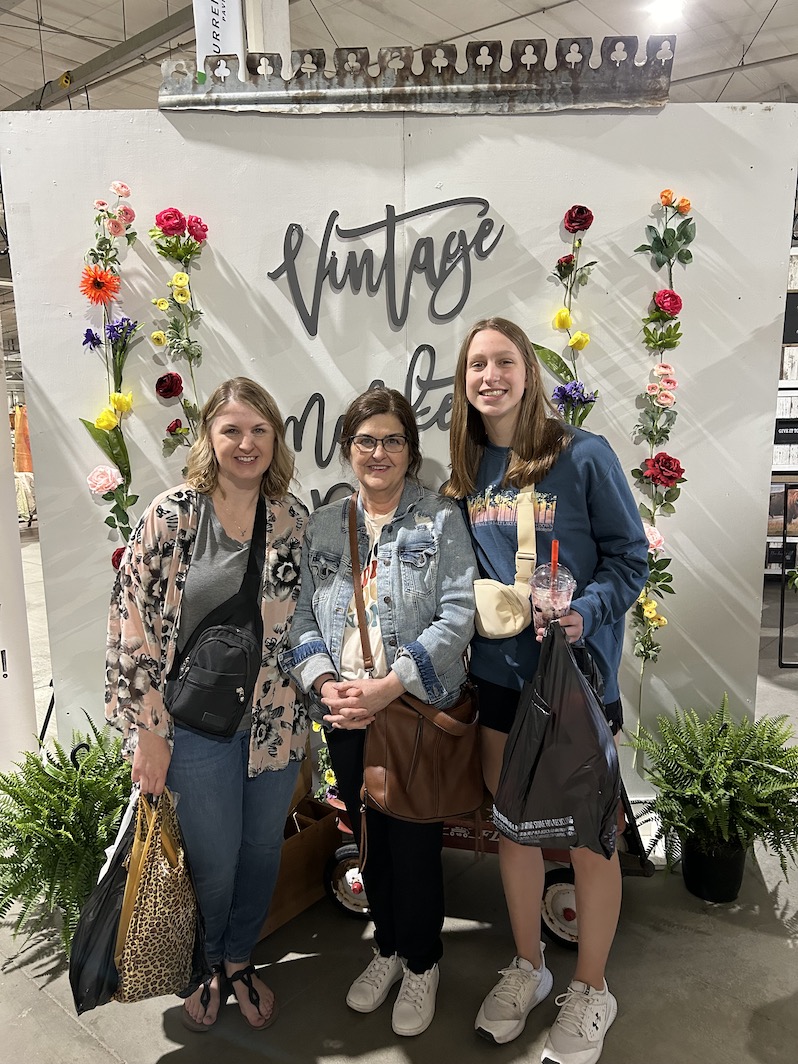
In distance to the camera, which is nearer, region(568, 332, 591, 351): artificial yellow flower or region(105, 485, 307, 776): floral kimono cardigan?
region(105, 485, 307, 776): floral kimono cardigan

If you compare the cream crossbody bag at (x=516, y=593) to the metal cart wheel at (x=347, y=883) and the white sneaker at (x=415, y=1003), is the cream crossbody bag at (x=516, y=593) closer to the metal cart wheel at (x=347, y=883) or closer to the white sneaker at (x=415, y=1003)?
the white sneaker at (x=415, y=1003)

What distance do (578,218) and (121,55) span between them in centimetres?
570


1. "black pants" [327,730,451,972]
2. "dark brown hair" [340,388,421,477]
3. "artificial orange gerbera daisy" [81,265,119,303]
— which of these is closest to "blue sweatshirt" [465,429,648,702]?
"dark brown hair" [340,388,421,477]

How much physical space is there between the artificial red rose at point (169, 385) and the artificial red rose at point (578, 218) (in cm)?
147

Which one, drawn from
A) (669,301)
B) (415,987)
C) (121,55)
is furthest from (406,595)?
(121,55)

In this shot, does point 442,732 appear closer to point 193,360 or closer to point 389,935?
point 389,935

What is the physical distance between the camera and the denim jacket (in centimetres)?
181

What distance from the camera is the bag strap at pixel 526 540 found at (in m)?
1.83

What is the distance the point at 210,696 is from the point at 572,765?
2.78ft

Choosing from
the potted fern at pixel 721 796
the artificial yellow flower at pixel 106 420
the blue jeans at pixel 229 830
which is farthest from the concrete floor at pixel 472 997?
the artificial yellow flower at pixel 106 420

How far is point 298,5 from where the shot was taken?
640cm

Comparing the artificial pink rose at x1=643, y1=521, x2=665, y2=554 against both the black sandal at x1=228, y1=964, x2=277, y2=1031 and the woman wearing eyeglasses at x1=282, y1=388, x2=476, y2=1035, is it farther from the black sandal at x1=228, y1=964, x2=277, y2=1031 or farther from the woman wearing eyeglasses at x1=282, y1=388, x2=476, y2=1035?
the black sandal at x1=228, y1=964, x2=277, y2=1031

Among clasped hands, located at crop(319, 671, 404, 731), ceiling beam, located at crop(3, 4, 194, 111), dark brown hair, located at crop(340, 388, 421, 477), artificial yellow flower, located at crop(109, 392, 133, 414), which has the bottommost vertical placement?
clasped hands, located at crop(319, 671, 404, 731)

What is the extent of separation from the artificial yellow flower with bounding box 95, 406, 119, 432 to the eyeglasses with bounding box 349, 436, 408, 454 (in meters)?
1.21
